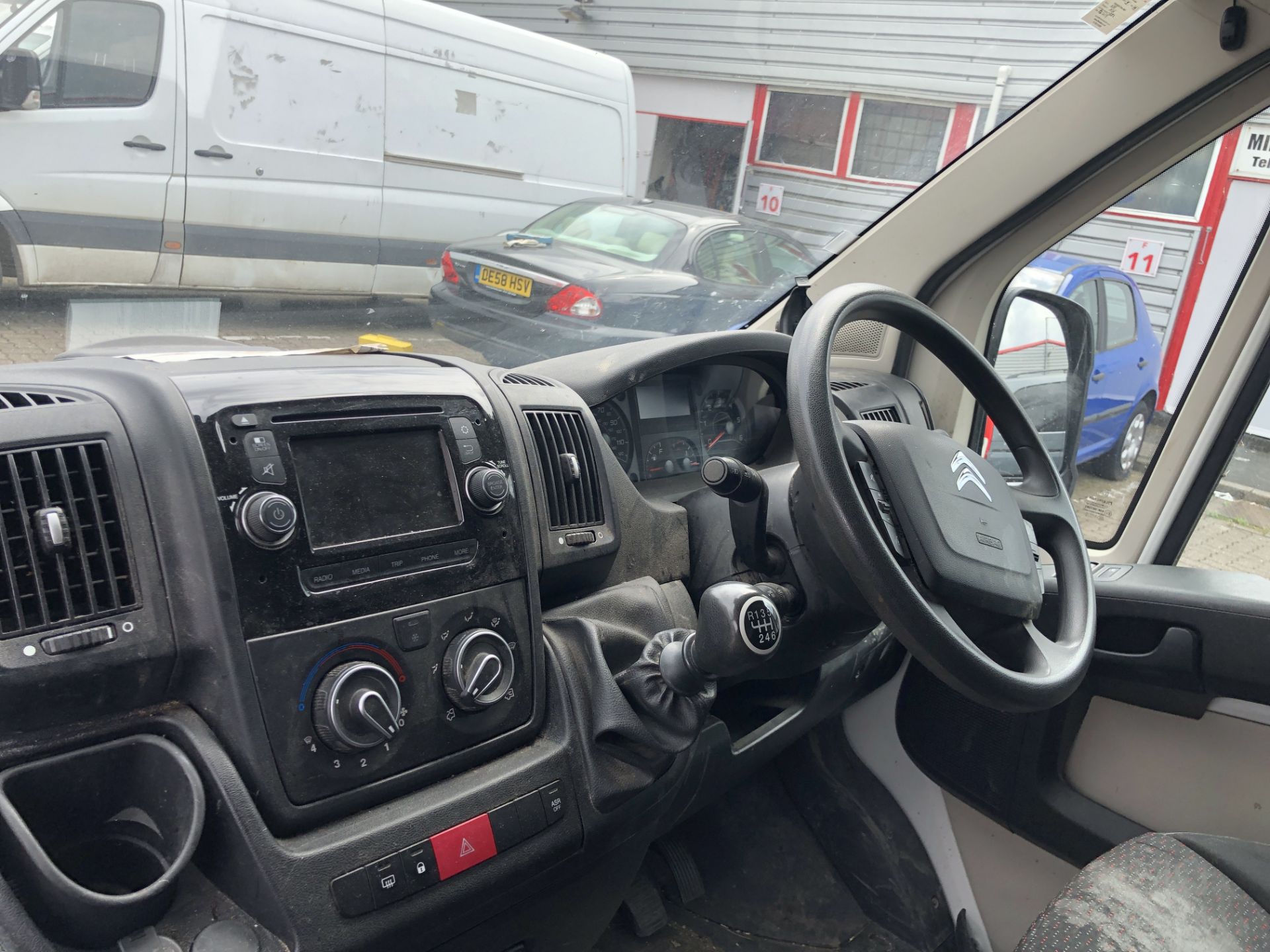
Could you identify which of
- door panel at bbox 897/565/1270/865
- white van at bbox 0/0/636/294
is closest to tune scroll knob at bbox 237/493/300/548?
white van at bbox 0/0/636/294

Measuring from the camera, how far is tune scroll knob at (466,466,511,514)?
54.5 inches

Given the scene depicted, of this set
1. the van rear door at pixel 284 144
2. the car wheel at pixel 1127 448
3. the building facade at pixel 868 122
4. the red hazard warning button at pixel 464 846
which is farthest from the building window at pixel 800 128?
the red hazard warning button at pixel 464 846

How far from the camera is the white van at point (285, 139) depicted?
142 centimetres

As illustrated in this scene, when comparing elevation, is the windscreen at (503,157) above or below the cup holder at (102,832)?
above

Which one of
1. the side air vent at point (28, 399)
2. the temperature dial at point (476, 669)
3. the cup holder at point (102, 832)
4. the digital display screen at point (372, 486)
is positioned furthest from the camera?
the temperature dial at point (476, 669)

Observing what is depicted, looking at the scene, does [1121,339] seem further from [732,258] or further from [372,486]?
[372,486]

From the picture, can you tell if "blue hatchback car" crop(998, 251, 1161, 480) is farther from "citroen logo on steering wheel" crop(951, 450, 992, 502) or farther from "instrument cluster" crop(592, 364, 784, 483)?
"citroen logo on steering wheel" crop(951, 450, 992, 502)

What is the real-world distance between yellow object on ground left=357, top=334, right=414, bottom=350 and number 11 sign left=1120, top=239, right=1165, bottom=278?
1.58m

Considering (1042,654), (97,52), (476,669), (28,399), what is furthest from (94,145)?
A: (1042,654)

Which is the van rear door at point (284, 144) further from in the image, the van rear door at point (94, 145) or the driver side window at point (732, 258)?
the driver side window at point (732, 258)

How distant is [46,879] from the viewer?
0.98m

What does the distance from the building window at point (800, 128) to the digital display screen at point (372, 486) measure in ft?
3.61

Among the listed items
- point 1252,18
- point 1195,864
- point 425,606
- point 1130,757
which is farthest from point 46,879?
point 1252,18

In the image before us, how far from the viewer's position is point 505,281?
2.11m
